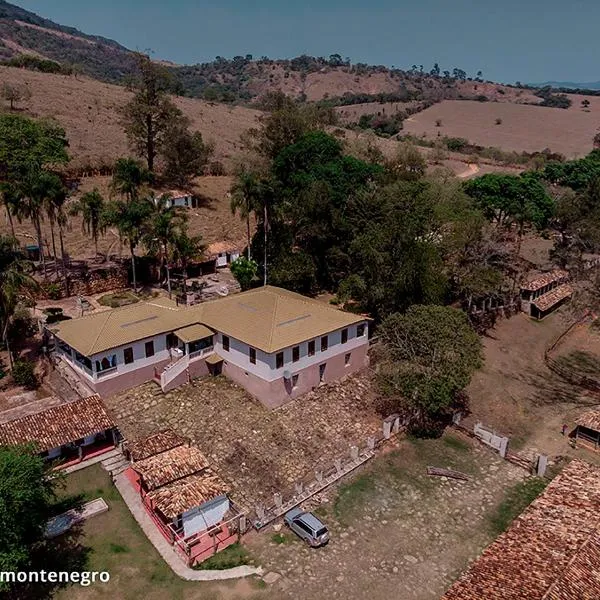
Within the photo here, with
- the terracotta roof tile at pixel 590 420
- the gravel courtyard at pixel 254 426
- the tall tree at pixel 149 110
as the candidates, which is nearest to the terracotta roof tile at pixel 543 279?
the terracotta roof tile at pixel 590 420

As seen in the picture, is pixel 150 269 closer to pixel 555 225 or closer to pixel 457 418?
pixel 457 418

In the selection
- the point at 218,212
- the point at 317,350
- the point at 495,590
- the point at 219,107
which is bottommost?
the point at 495,590

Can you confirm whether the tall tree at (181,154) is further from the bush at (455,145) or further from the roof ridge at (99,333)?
the bush at (455,145)

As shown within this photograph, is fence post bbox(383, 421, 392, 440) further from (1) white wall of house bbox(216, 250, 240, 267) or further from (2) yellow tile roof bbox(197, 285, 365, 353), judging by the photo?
(1) white wall of house bbox(216, 250, 240, 267)

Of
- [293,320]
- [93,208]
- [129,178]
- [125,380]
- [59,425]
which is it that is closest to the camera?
[59,425]

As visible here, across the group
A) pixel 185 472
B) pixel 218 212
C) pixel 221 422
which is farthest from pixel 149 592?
pixel 218 212

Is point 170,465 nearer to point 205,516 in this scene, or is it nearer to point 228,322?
point 205,516

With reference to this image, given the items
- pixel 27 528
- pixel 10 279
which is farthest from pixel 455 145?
pixel 27 528
